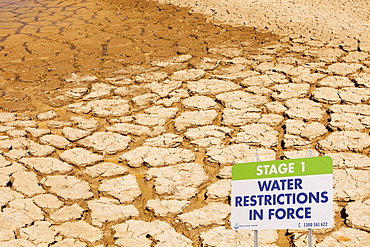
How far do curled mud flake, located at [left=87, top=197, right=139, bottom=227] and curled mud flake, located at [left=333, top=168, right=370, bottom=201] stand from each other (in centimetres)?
119

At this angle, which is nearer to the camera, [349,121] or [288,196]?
[288,196]

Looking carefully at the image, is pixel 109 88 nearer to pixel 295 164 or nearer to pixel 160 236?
pixel 160 236

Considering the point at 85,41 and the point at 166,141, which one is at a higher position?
the point at 85,41

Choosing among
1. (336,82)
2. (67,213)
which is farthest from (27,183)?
(336,82)

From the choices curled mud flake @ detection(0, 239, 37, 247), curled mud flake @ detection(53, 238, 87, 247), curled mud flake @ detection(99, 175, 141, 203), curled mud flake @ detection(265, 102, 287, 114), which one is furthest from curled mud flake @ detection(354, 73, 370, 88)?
curled mud flake @ detection(0, 239, 37, 247)

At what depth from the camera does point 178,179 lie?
11.3 ft

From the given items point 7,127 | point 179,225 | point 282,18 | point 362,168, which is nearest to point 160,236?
point 179,225

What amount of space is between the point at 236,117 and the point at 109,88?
4.64ft

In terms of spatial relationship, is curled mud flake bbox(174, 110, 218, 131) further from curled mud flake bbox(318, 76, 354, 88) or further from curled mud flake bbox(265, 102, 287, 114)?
curled mud flake bbox(318, 76, 354, 88)

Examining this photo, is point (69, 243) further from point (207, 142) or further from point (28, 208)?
point (207, 142)

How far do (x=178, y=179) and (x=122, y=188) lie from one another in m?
0.36

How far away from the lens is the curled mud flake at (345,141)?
12.2 ft

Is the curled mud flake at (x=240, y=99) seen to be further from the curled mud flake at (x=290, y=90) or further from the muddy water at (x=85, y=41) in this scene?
the muddy water at (x=85, y=41)

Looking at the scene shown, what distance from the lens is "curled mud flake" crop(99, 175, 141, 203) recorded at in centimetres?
327
